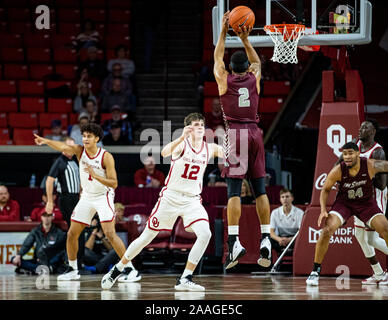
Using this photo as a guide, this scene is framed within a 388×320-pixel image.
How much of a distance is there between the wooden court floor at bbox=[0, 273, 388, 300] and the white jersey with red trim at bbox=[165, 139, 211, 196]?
1.10 meters

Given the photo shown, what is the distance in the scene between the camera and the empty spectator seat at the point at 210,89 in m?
16.1

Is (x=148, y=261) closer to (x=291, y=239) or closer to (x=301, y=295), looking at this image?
(x=291, y=239)

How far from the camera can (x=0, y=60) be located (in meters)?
17.4

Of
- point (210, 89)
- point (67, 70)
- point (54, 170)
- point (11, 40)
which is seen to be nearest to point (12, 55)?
point (11, 40)

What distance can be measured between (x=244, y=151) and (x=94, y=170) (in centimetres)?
232

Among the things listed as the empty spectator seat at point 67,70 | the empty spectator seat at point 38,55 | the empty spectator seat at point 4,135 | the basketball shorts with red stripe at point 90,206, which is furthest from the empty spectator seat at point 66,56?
the basketball shorts with red stripe at point 90,206

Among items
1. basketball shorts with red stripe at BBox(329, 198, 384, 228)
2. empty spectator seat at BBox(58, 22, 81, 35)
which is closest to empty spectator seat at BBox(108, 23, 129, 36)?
empty spectator seat at BBox(58, 22, 81, 35)

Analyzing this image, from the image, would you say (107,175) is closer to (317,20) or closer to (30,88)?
(317,20)

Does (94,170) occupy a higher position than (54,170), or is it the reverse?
(94,170)

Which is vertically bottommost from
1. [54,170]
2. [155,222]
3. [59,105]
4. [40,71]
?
[155,222]

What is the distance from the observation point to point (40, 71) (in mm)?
17016

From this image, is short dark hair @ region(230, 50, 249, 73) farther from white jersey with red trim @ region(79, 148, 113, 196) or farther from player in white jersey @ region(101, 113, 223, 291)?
white jersey with red trim @ region(79, 148, 113, 196)

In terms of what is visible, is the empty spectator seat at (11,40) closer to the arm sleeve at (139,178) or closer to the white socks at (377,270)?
the arm sleeve at (139,178)
